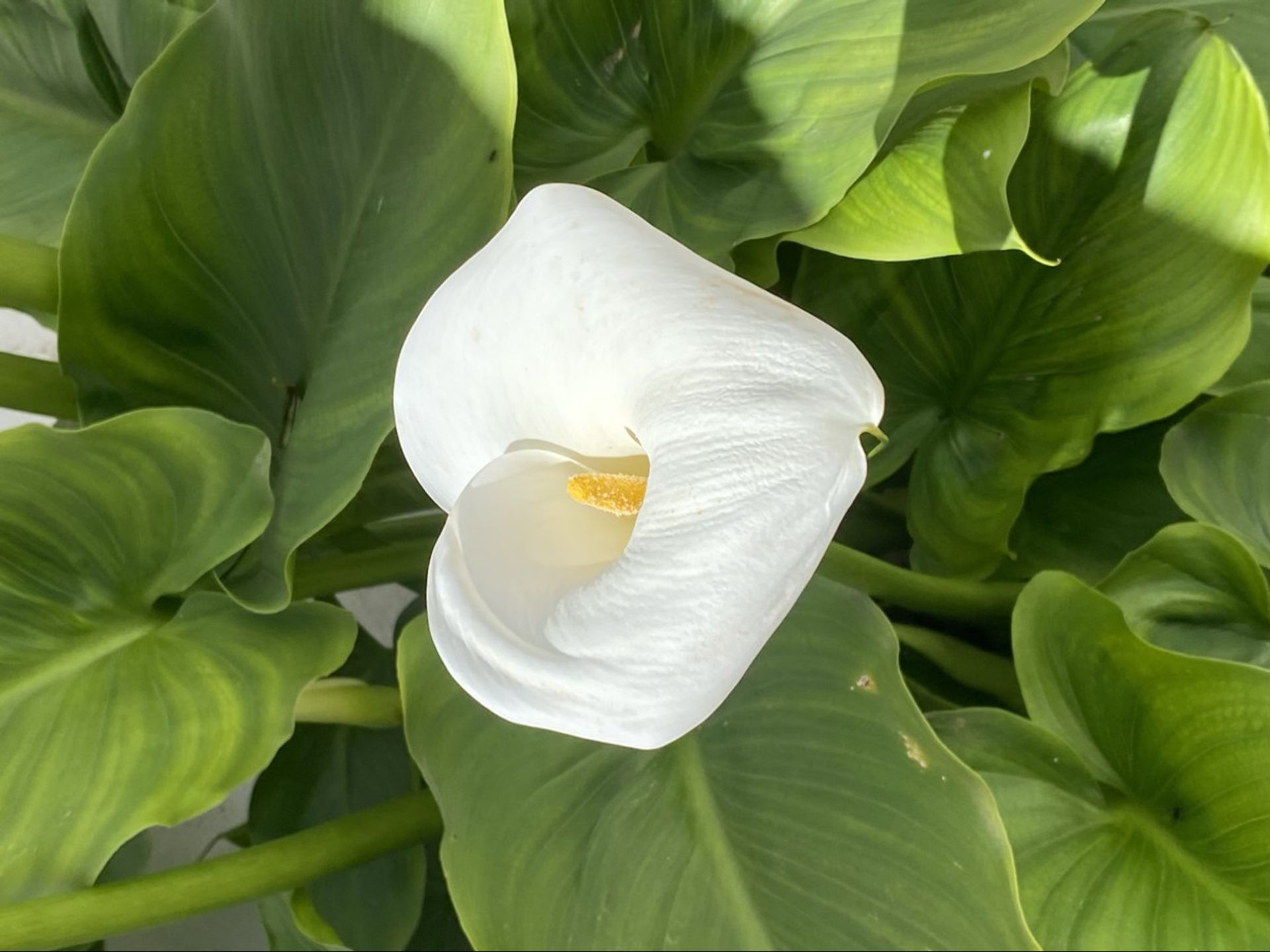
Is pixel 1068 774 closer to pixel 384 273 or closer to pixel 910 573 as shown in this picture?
pixel 910 573

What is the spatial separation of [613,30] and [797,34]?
11 centimetres

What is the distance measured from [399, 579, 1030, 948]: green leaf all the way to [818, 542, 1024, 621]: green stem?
0.21ft

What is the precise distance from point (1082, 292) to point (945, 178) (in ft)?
0.37

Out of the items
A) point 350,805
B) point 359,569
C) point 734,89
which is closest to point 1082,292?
point 734,89

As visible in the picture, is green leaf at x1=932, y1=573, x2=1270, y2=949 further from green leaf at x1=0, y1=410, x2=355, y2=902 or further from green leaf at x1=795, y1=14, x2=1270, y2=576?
green leaf at x1=0, y1=410, x2=355, y2=902

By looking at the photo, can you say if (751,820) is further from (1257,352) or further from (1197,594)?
(1257,352)

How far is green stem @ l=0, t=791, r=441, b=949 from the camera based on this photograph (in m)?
0.43

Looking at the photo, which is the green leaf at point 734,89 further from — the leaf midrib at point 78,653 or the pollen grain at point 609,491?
the leaf midrib at point 78,653

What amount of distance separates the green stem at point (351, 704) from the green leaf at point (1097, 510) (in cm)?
41

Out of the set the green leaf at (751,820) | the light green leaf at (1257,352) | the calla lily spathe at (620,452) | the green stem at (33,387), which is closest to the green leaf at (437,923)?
the green leaf at (751,820)

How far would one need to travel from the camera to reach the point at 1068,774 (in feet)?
1.67

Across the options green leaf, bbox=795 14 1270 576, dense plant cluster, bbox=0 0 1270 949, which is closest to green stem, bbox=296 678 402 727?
dense plant cluster, bbox=0 0 1270 949

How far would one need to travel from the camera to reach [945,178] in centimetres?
48

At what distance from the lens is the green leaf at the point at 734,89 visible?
1.42 feet
